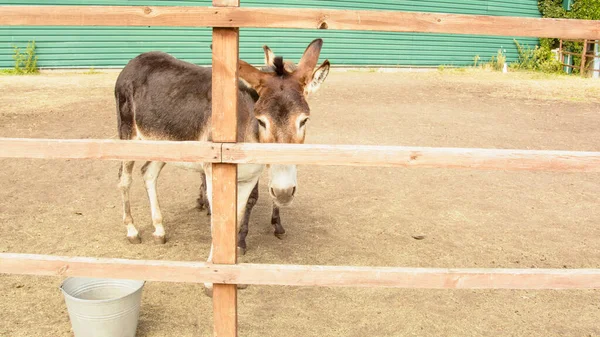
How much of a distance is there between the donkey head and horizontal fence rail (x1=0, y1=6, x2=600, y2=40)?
107 centimetres

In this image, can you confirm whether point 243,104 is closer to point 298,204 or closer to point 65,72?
point 298,204

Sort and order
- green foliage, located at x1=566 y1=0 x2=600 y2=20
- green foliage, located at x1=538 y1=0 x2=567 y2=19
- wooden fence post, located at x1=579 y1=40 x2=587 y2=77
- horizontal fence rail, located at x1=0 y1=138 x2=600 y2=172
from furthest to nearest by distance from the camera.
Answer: green foliage, located at x1=538 y1=0 x2=567 y2=19 < green foliage, located at x1=566 y1=0 x2=600 y2=20 < wooden fence post, located at x1=579 y1=40 x2=587 y2=77 < horizontal fence rail, located at x1=0 y1=138 x2=600 y2=172

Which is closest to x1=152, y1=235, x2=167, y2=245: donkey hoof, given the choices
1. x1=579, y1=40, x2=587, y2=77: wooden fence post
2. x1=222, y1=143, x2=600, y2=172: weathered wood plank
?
x1=222, y1=143, x2=600, y2=172: weathered wood plank

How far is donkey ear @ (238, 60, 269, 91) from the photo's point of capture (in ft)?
13.0

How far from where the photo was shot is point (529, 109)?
12.8m

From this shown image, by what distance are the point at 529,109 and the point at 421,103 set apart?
7.89 ft

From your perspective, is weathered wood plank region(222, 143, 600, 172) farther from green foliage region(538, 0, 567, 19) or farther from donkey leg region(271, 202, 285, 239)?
green foliage region(538, 0, 567, 19)

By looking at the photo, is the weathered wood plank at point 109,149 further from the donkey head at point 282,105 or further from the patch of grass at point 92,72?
the patch of grass at point 92,72

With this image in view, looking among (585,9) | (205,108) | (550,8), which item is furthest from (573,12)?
(205,108)

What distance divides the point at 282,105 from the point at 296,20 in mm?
1186

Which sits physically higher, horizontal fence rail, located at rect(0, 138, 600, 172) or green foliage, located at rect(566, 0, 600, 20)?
green foliage, located at rect(566, 0, 600, 20)

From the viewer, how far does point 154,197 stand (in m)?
5.77

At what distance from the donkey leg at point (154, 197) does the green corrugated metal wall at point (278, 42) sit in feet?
32.3

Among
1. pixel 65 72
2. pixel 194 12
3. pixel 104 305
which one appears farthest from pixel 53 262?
pixel 65 72
